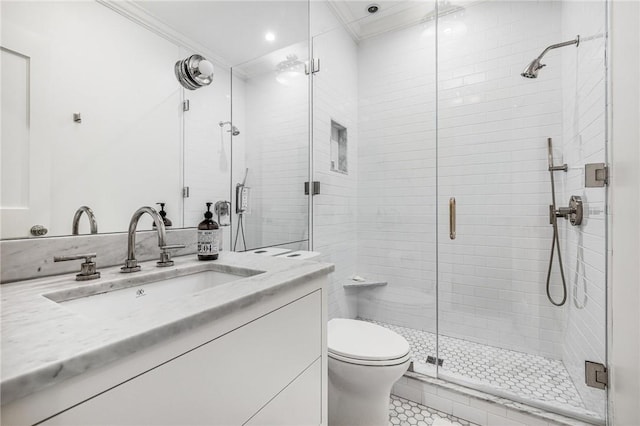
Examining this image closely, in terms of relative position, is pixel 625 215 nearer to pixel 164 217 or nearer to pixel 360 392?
pixel 360 392

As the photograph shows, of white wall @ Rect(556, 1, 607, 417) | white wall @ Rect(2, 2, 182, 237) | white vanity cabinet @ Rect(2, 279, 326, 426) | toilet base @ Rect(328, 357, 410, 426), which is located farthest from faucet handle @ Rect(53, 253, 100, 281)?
white wall @ Rect(556, 1, 607, 417)

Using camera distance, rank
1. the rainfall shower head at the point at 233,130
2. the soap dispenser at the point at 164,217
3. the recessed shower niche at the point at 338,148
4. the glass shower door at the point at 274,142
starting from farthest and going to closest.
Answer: the recessed shower niche at the point at 338,148, the glass shower door at the point at 274,142, the rainfall shower head at the point at 233,130, the soap dispenser at the point at 164,217

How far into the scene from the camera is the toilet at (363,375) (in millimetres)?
1267

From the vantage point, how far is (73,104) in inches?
36.5

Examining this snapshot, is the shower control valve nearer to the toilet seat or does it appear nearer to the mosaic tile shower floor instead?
the mosaic tile shower floor

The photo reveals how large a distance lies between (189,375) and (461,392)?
152 cm

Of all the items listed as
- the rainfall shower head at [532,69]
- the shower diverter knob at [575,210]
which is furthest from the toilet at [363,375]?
the rainfall shower head at [532,69]

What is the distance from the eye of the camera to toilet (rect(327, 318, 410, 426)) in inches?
49.9

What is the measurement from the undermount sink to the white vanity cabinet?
13 cm

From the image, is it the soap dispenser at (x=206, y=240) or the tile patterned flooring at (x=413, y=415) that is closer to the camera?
the soap dispenser at (x=206, y=240)

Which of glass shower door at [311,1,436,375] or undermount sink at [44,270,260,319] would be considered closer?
undermount sink at [44,270,260,319]

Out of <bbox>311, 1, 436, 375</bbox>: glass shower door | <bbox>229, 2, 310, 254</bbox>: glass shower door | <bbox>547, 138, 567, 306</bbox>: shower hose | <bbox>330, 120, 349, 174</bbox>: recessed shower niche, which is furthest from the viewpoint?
<bbox>330, 120, 349, 174</bbox>: recessed shower niche

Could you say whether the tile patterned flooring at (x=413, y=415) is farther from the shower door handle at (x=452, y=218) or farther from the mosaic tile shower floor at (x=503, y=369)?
the shower door handle at (x=452, y=218)

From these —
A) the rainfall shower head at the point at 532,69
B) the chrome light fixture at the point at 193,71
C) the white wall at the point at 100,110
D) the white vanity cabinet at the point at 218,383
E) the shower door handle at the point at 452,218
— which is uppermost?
the rainfall shower head at the point at 532,69
